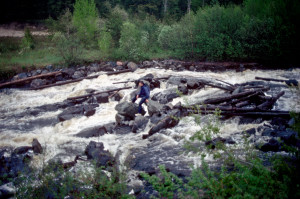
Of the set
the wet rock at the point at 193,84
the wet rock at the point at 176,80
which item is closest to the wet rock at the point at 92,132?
the wet rock at the point at 193,84

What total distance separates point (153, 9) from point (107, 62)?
94.7 feet

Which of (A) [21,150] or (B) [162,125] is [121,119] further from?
(A) [21,150]

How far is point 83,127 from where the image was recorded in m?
11.2

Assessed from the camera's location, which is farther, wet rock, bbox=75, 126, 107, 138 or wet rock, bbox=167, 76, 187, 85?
wet rock, bbox=167, 76, 187, 85

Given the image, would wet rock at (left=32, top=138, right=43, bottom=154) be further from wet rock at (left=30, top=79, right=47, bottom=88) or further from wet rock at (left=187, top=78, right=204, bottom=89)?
wet rock at (left=30, top=79, right=47, bottom=88)

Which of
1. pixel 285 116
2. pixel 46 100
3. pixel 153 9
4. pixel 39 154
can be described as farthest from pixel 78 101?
pixel 153 9

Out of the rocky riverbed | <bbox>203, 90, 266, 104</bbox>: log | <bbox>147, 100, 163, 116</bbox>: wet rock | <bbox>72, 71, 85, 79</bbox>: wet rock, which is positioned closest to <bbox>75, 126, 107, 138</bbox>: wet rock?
the rocky riverbed

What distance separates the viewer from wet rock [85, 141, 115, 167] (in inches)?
300

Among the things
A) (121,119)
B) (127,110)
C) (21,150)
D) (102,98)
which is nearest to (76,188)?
(21,150)

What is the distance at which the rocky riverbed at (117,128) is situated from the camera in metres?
7.81

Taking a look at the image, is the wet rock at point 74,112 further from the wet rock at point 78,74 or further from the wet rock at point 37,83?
the wet rock at point 78,74

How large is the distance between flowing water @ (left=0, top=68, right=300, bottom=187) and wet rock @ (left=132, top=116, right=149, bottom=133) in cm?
26

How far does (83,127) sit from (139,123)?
3149 mm

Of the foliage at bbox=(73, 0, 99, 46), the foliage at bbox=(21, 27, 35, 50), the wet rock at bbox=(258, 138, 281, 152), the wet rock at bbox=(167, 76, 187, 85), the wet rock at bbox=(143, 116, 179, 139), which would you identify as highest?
the foliage at bbox=(73, 0, 99, 46)
